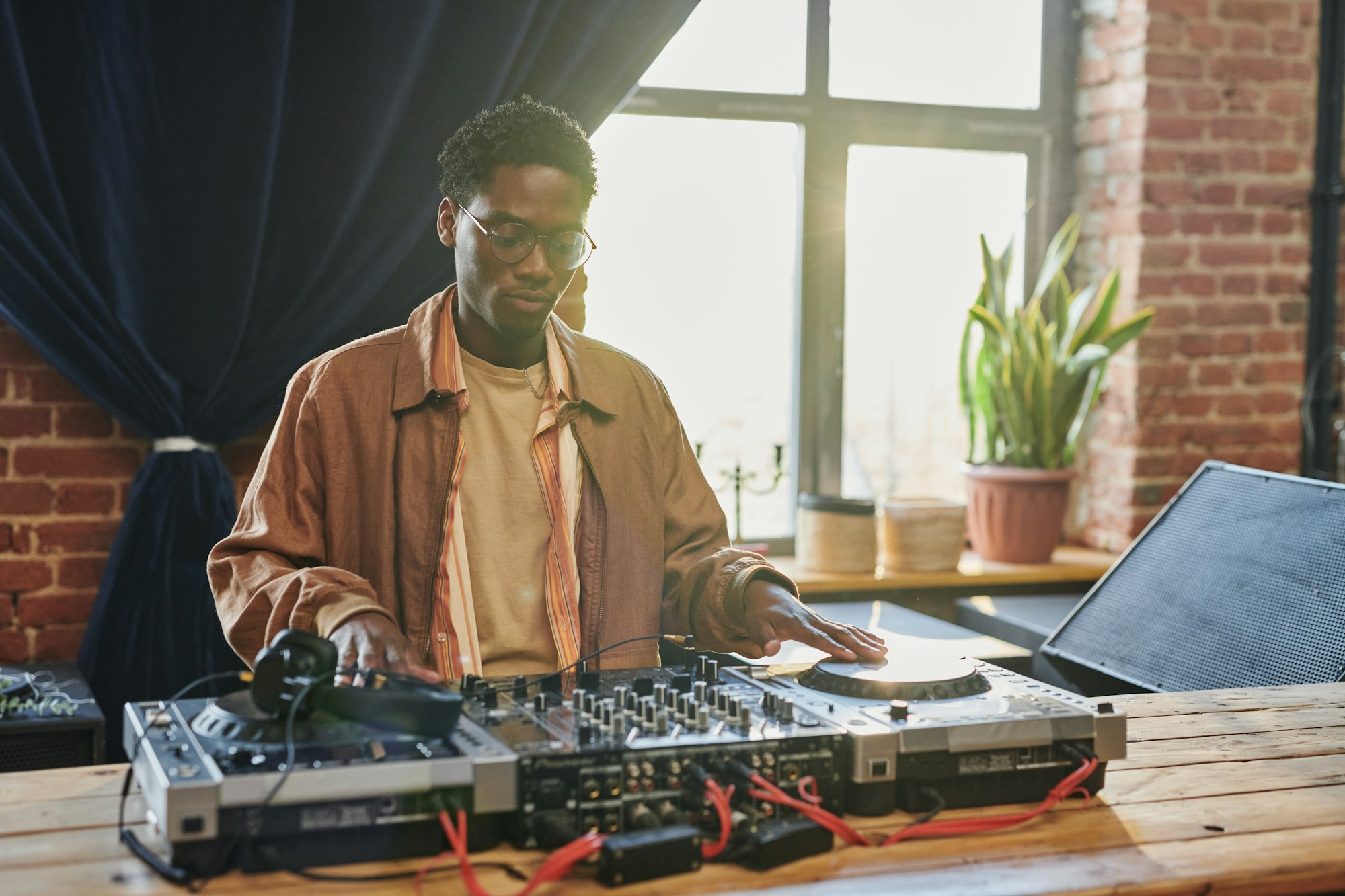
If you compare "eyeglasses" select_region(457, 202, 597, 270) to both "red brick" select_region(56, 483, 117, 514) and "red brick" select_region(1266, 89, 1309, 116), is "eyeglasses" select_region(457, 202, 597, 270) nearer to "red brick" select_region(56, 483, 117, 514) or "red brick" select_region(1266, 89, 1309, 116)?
"red brick" select_region(56, 483, 117, 514)

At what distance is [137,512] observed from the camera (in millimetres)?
2580

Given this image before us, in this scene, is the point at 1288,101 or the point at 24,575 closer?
the point at 24,575

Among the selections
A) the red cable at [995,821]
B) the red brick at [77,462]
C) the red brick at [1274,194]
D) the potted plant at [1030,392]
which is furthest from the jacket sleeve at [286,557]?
the red brick at [1274,194]

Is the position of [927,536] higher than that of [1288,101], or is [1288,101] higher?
[1288,101]

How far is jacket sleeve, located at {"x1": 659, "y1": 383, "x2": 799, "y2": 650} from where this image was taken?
5.78 feet

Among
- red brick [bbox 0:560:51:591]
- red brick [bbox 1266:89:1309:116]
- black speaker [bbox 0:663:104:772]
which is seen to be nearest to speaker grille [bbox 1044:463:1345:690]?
red brick [bbox 1266:89:1309:116]

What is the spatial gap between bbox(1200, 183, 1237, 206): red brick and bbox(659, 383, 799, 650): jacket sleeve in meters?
2.22

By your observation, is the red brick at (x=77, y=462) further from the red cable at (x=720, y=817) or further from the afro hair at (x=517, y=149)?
the red cable at (x=720, y=817)

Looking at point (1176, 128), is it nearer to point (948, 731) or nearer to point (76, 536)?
point (948, 731)

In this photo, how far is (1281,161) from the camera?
3.68 m

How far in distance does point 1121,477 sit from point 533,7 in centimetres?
217

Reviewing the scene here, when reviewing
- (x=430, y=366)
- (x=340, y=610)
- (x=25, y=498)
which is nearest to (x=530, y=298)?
(x=430, y=366)

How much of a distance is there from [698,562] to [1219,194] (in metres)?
2.48

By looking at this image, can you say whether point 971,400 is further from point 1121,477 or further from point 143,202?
point 143,202
